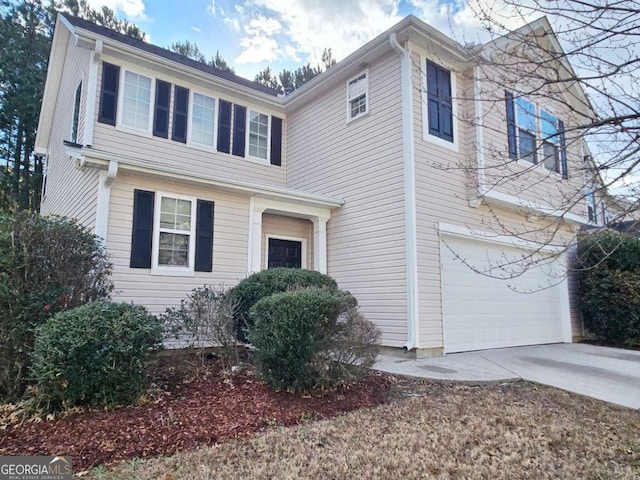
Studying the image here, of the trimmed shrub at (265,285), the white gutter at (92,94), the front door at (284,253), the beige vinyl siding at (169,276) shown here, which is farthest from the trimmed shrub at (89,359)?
the white gutter at (92,94)

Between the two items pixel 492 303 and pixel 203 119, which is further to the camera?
pixel 203 119

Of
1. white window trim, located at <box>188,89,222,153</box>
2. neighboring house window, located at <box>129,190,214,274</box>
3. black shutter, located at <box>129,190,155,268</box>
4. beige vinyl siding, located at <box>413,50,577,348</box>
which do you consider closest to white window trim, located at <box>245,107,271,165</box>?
white window trim, located at <box>188,89,222,153</box>

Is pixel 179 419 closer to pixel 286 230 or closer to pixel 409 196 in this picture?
pixel 409 196

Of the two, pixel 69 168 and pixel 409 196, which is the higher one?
pixel 69 168

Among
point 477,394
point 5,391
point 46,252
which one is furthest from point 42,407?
point 477,394

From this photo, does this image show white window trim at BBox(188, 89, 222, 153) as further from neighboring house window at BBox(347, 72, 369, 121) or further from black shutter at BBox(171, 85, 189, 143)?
neighboring house window at BBox(347, 72, 369, 121)

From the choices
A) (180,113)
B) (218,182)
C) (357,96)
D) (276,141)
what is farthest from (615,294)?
(180,113)

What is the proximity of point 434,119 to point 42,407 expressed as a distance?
24.8 ft

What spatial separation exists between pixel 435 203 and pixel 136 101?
21.6 ft

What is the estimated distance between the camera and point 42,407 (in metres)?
3.92

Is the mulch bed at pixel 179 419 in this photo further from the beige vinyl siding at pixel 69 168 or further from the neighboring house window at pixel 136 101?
the neighboring house window at pixel 136 101

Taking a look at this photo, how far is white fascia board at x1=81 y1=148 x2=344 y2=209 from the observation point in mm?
6301

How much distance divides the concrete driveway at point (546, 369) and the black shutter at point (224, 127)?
604 centimetres

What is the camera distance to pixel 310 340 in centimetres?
436
